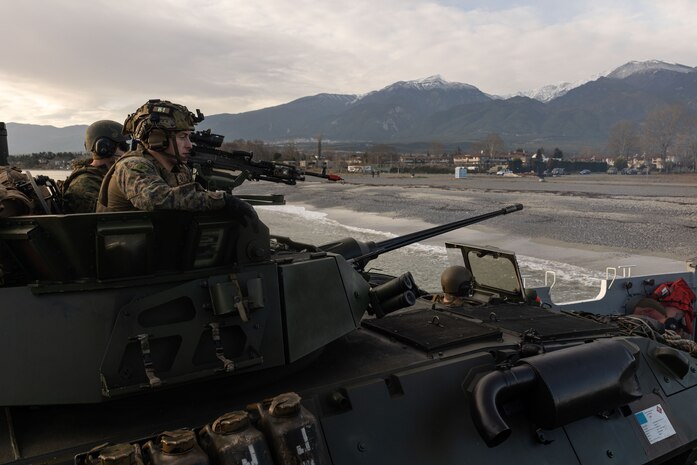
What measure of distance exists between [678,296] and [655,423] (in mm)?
5957

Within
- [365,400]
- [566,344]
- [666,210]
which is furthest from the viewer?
[666,210]

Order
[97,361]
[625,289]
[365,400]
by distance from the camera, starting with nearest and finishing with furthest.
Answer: [97,361] → [365,400] → [625,289]

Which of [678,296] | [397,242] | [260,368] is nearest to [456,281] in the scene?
[397,242]

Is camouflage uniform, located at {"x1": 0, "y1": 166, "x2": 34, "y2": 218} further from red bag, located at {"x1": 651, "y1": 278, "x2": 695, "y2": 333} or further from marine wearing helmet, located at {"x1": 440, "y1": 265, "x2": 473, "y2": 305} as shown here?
red bag, located at {"x1": 651, "y1": 278, "x2": 695, "y2": 333}

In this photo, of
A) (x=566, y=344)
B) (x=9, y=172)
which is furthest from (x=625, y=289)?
(x=9, y=172)

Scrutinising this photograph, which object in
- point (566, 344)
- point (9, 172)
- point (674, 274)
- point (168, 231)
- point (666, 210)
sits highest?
point (9, 172)

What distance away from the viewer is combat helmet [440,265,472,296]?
6.26m

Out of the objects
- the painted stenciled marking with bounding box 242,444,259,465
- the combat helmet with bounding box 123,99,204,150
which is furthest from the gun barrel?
the painted stenciled marking with bounding box 242,444,259,465

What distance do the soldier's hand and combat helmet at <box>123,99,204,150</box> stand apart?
2.34ft

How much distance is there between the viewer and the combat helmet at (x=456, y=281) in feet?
20.5

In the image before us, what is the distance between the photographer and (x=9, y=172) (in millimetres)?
4172

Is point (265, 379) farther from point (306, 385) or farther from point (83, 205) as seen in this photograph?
point (83, 205)

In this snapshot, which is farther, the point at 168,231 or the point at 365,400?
the point at 365,400

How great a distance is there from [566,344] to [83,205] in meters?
4.21
